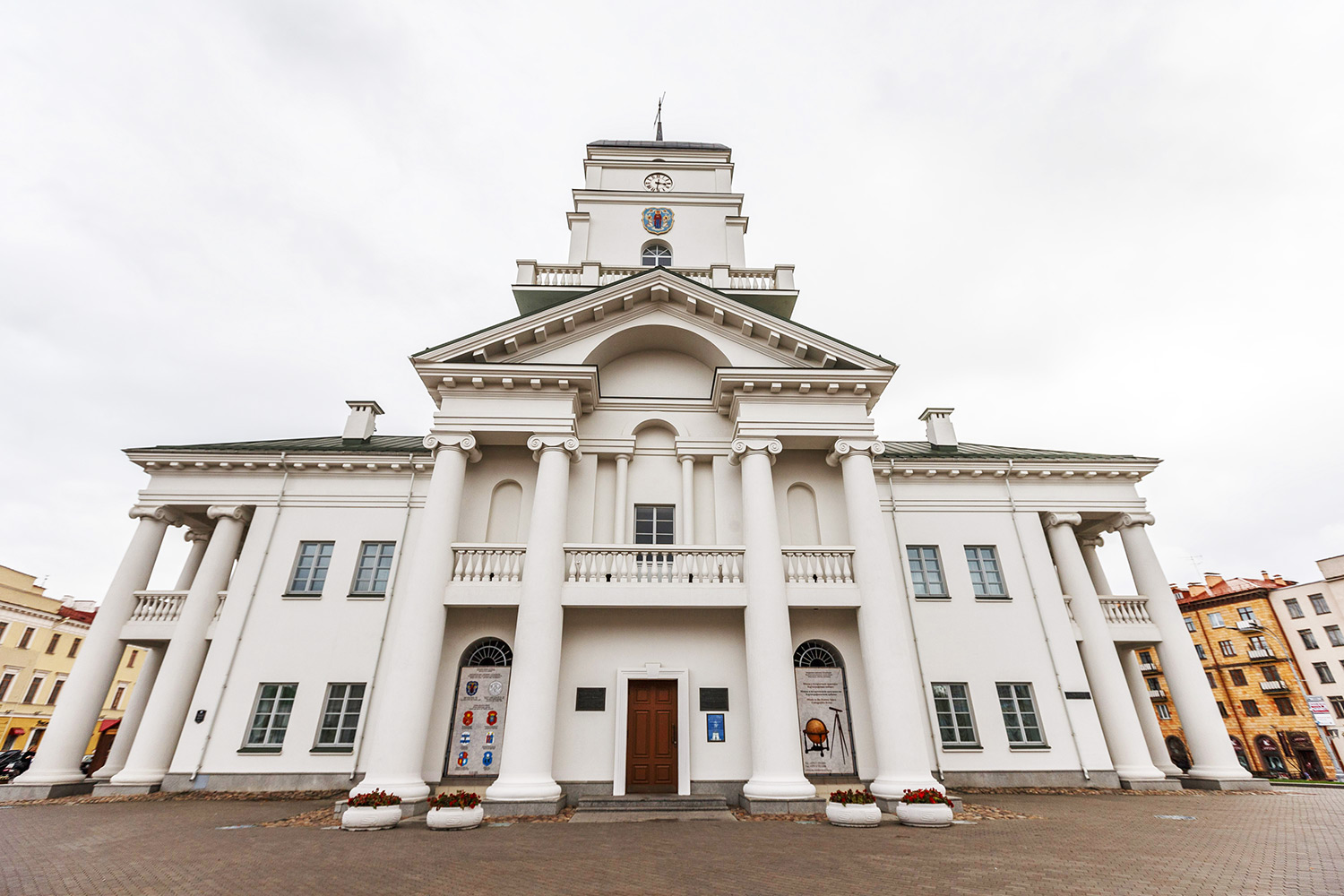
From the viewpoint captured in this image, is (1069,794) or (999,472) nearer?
(1069,794)

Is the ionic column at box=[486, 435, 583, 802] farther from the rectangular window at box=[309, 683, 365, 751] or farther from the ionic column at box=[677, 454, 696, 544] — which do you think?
the rectangular window at box=[309, 683, 365, 751]

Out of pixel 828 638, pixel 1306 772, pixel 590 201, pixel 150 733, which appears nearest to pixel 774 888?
pixel 828 638

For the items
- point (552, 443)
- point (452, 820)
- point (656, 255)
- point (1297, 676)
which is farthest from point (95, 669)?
point (1297, 676)

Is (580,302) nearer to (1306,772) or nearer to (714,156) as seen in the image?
(714,156)

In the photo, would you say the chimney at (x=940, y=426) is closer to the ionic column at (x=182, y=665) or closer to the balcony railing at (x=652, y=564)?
the balcony railing at (x=652, y=564)

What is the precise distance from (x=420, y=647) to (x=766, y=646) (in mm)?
7600

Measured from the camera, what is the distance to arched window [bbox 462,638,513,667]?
14602 mm

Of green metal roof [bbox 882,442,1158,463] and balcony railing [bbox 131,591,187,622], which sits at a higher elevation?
green metal roof [bbox 882,442,1158,463]

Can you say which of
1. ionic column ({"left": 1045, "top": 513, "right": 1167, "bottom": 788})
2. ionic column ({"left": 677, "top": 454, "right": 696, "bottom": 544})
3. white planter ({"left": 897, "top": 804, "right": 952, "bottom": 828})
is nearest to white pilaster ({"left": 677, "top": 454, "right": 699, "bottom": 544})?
ionic column ({"left": 677, "top": 454, "right": 696, "bottom": 544})

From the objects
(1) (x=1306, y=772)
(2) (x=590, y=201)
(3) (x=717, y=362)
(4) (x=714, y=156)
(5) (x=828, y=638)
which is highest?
(4) (x=714, y=156)

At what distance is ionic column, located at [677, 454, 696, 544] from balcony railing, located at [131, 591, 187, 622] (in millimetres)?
14510

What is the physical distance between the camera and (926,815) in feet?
34.7

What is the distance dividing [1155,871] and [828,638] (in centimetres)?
810

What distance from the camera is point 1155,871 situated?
7059mm
